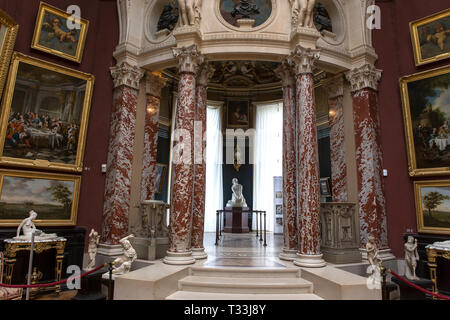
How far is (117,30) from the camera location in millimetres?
8789

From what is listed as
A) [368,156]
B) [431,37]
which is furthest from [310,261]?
[431,37]

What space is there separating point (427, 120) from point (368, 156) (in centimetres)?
171

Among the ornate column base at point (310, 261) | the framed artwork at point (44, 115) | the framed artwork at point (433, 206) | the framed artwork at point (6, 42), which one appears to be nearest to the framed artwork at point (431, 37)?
the framed artwork at point (433, 206)

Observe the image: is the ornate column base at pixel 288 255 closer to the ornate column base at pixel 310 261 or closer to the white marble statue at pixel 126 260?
the ornate column base at pixel 310 261

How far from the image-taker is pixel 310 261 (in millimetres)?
6602

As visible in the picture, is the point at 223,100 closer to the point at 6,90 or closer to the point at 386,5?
the point at 386,5

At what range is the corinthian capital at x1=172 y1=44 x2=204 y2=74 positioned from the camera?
7395 mm

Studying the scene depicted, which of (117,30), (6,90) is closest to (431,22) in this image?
(117,30)

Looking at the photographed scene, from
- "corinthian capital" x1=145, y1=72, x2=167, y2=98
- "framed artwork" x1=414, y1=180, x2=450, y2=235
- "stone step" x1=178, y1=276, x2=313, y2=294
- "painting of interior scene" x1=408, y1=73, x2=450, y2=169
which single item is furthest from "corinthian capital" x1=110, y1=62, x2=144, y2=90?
"framed artwork" x1=414, y1=180, x2=450, y2=235

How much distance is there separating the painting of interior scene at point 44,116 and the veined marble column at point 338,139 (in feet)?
23.9

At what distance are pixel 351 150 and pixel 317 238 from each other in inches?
117

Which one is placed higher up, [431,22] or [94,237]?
[431,22]

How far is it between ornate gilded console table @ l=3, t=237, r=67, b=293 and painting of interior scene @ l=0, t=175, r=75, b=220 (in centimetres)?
89

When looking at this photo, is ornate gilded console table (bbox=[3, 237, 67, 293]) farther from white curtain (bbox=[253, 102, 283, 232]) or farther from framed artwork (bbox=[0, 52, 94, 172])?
white curtain (bbox=[253, 102, 283, 232])
